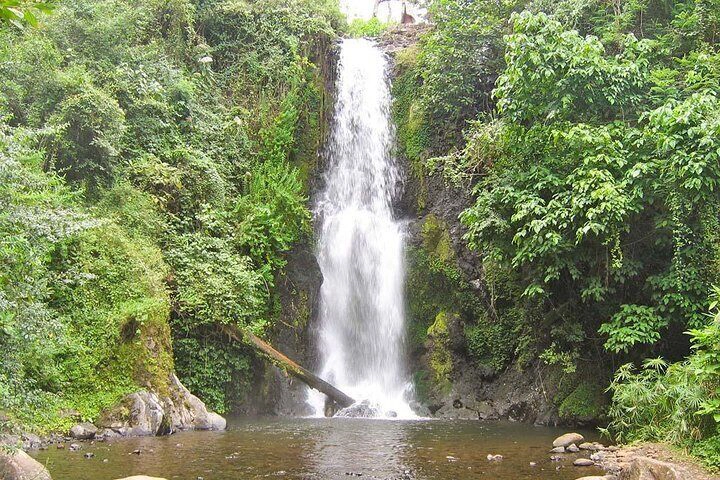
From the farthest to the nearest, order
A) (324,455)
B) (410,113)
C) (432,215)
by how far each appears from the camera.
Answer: (410,113)
(432,215)
(324,455)

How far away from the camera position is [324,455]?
873 cm

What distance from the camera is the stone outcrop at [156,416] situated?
9.89 metres

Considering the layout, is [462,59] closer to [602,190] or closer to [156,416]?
[602,190]

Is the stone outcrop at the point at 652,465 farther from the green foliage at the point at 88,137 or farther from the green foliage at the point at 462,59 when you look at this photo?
the green foliage at the point at 88,137

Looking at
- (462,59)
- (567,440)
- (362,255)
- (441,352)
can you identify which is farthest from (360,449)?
(462,59)

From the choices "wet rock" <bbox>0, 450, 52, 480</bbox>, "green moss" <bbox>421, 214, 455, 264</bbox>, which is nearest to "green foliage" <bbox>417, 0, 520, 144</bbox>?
"green moss" <bbox>421, 214, 455, 264</bbox>

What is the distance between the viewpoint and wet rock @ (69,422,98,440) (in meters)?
9.29

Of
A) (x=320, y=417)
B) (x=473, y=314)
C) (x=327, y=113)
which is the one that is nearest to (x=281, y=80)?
(x=327, y=113)

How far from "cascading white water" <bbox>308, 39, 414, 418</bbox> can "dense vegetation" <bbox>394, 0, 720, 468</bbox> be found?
3.87m

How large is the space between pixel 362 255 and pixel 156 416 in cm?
878

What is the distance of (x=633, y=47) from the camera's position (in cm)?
1159

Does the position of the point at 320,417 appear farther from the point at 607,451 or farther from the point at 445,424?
the point at 607,451

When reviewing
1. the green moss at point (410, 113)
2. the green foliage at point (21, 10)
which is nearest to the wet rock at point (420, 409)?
the green moss at point (410, 113)

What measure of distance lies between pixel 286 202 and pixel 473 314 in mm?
6143
